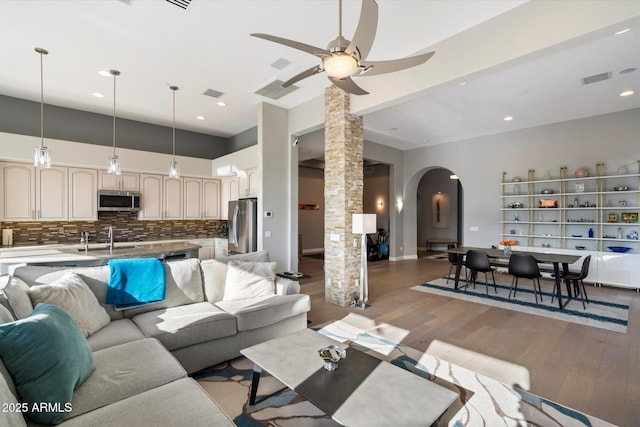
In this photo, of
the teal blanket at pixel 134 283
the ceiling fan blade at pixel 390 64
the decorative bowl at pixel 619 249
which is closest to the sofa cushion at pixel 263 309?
the teal blanket at pixel 134 283

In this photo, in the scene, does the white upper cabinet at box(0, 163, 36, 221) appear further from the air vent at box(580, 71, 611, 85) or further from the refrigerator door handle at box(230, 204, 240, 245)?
the air vent at box(580, 71, 611, 85)

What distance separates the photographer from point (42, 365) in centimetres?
145

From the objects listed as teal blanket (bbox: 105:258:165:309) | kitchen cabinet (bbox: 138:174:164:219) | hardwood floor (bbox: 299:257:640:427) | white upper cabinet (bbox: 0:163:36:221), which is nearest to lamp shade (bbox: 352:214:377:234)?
hardwood floor (bbox: 299:257:640:427)

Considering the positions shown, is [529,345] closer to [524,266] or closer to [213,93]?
[524,266]

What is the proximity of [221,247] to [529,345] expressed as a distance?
5.99 meters

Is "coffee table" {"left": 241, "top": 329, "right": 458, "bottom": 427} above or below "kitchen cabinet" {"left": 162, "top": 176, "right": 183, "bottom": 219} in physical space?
below

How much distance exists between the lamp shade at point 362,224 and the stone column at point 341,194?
0.20 metres

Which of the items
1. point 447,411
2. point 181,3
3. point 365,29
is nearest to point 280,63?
point 181,3

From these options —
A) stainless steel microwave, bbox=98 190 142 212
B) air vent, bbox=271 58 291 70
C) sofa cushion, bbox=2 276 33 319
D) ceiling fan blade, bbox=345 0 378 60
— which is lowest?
sofa cushion, bbox=2 276 33 319

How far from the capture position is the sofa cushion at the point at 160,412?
1.39 meters

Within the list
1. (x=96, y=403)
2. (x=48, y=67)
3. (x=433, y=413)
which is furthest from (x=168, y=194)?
(x=433, y=413)

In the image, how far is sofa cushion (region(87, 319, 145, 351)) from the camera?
7.22 feet

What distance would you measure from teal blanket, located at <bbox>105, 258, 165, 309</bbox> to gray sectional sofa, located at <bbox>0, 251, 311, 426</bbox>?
0.08m

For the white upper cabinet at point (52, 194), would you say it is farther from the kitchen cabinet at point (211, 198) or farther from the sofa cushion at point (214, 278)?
the sofa cushion at point (214, 278)
